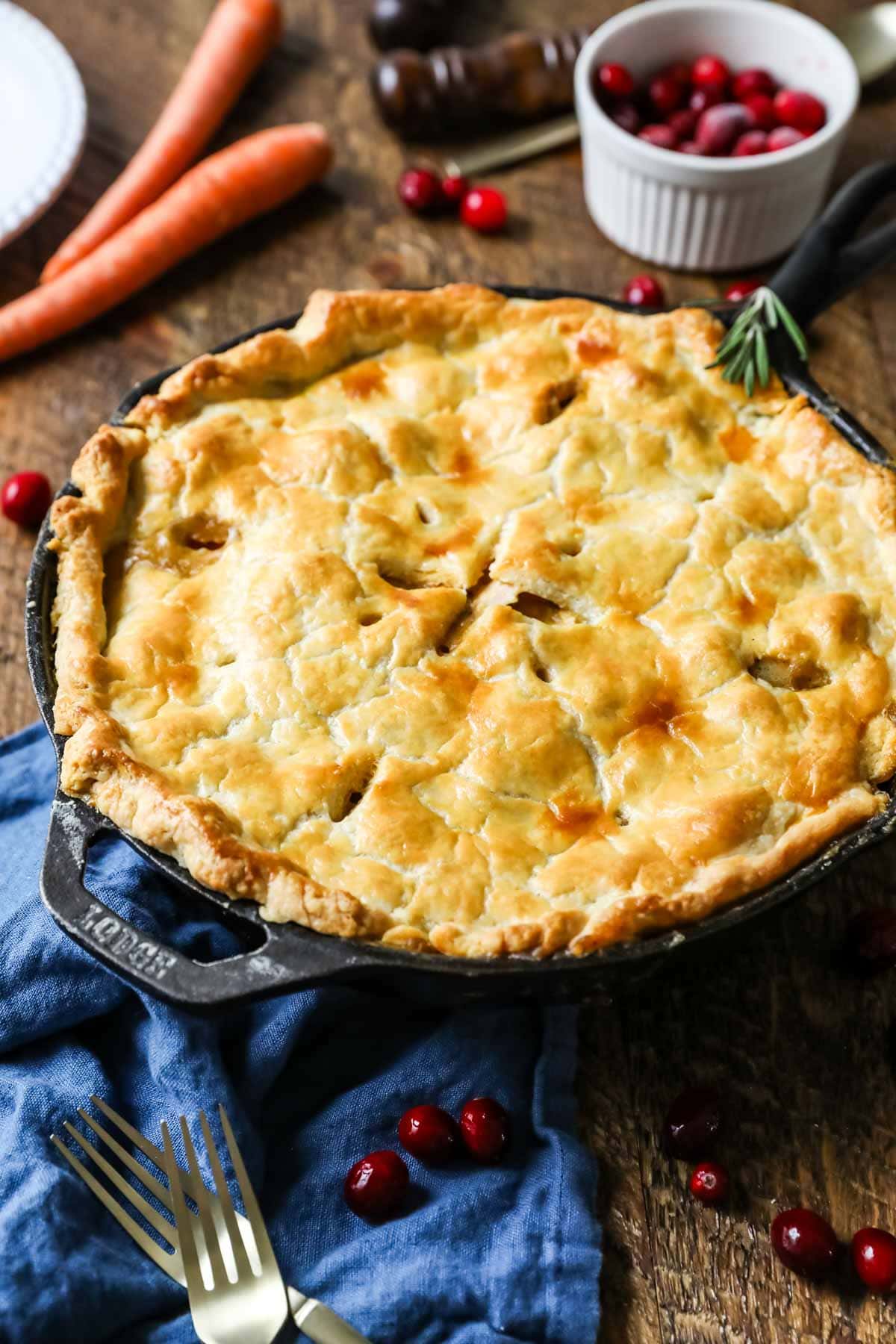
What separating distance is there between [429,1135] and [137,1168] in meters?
0.56

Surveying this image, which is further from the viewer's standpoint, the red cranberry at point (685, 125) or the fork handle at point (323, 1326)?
the red cranberry at point (685, 125)

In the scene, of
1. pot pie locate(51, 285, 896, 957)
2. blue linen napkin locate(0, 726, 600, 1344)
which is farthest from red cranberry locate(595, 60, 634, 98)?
blue linen napkin locate(0, 726, 600, 1344)

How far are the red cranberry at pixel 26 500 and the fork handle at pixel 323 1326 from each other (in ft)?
7.60

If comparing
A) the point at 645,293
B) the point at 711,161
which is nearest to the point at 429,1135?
the point at 645,293

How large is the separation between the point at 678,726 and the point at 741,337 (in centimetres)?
113

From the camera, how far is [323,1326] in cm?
249

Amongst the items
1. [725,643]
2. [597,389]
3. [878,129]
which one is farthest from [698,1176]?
[878,129]

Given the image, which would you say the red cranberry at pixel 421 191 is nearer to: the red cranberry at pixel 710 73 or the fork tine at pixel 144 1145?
the red cranberry at pixel 710 73

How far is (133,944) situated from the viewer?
2.53 m

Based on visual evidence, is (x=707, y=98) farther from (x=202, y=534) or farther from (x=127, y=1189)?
(x=127, y=1189)

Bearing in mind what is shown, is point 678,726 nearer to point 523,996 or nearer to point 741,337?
point 523,996

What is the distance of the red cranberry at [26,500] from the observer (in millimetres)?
3975

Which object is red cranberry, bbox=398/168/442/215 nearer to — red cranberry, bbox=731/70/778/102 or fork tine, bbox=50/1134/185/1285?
red cranberry, bbox=731/70/778/102

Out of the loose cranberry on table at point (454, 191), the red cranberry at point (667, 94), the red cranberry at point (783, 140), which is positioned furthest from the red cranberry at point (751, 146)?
the loose cranberry on table at point (454, 191)
